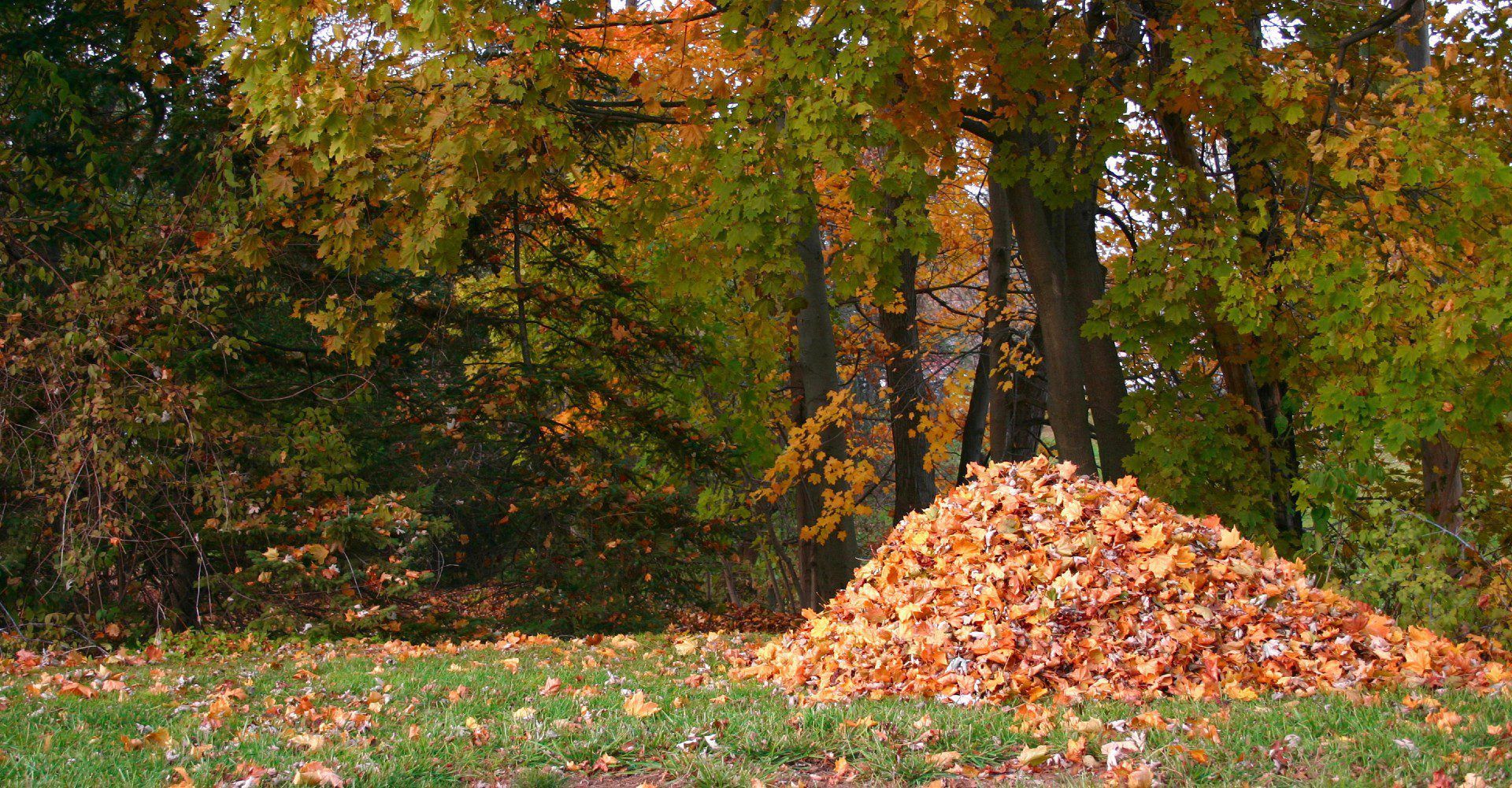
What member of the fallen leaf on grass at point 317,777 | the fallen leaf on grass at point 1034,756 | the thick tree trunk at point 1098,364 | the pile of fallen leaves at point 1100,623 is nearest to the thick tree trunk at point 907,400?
the thick tree trunk at point 1098,364

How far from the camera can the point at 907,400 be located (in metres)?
12.0

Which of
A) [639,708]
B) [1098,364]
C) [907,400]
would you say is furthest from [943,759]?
[907,400]

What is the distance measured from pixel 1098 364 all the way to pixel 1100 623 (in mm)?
4436

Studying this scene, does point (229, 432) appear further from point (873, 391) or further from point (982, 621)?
point (873, 391)

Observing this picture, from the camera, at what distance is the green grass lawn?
329cm

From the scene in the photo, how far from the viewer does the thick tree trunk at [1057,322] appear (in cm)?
862

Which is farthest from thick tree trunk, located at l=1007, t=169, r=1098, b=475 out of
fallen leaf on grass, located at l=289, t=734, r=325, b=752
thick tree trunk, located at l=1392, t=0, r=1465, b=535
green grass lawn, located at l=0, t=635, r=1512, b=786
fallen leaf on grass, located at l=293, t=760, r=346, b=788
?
fallen leaf on grass, located at l=293, t=760, r=346, b=788

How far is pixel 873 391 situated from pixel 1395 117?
13.7m

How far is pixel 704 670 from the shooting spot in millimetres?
5773

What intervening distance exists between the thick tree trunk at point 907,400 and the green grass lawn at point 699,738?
727cm

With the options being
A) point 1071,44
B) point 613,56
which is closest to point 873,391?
point 613,56

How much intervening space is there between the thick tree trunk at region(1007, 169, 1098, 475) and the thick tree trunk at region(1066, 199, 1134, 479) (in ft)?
0.34

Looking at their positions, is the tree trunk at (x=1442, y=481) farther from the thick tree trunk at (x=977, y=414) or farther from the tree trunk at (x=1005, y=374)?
the thick tree trunk at (x=977, y=414)

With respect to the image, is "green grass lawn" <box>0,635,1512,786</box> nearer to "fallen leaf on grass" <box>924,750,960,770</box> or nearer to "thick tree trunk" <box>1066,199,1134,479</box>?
"fallen leaf on grass" <box>924,750,960,770</box>
